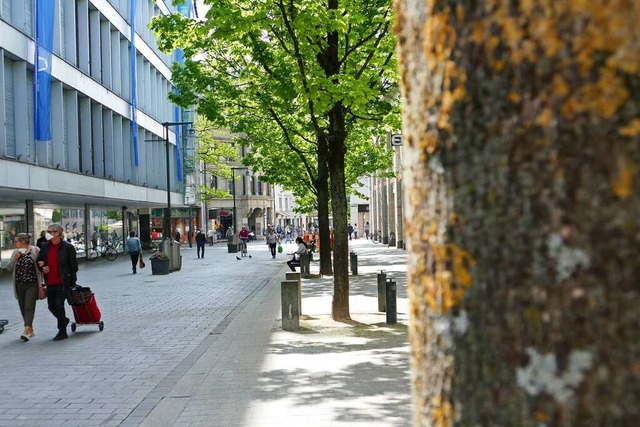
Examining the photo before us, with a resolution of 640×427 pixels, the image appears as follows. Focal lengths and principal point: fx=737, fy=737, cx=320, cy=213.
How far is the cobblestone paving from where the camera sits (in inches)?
266

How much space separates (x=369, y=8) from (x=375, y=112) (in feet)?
7.54

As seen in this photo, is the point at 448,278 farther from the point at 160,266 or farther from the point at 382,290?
the point at 160,266

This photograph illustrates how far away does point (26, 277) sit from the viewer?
11289 mm

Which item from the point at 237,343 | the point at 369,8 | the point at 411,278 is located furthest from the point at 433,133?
the point at 369,8

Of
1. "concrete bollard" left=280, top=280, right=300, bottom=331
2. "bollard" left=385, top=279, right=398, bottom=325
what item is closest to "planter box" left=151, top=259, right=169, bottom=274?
"concrete bollard" left=280, top=280, right=300, bottom=331

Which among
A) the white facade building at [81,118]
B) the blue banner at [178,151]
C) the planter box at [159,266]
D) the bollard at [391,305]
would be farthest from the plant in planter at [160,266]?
the blue banner at [178,151]

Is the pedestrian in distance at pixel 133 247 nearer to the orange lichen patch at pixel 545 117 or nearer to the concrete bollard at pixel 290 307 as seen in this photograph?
the concrete bollard at pixel 290 307

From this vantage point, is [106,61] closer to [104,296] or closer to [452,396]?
[104,296]

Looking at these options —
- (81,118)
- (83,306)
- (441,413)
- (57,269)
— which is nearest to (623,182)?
(441,413)

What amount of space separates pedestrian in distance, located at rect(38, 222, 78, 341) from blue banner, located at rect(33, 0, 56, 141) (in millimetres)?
14632

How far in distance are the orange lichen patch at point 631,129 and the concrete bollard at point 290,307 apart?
10116 mm

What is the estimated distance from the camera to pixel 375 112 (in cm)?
1598

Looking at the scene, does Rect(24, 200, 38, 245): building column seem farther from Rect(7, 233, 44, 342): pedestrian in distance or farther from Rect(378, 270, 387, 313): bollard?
Rect(378, 270, 387, 313): bollard

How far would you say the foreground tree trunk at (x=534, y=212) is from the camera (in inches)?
44.6
